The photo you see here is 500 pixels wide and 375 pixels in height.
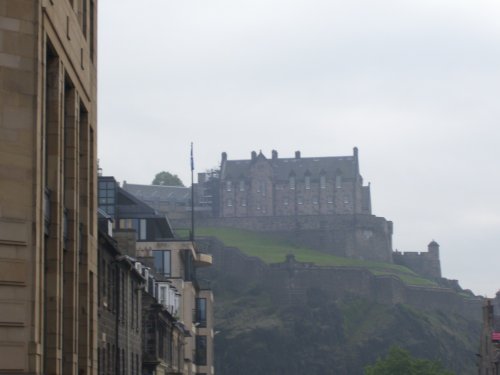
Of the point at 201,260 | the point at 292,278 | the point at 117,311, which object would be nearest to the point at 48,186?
the point at 117,311

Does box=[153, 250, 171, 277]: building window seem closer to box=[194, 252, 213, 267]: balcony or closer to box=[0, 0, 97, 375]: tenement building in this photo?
box=[194, 252, 213, 267]: balcony

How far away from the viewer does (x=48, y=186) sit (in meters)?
27.7

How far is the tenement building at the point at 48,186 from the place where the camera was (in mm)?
24312

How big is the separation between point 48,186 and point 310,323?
16448cm

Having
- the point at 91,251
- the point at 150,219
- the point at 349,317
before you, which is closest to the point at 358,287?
the point at 349,317

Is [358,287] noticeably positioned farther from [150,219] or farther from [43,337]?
[43,337]

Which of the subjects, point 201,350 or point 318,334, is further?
point 318,334

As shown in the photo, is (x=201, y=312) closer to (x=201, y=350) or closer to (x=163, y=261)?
(x=201, y=350)

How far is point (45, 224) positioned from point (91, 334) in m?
6.59

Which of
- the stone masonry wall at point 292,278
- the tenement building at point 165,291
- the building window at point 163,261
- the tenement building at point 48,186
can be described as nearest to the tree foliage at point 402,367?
the tenement building at point 165,291

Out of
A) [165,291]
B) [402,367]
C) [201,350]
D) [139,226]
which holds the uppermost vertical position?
[139,226]

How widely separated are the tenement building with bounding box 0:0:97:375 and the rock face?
14495 centimetres

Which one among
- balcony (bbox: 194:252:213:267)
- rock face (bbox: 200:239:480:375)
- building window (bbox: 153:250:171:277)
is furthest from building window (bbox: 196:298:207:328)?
rock face (bbox: 200:239:480:375)

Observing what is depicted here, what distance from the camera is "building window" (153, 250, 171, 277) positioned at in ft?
278
